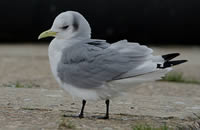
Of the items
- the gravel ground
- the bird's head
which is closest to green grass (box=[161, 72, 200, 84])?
the gravel ground

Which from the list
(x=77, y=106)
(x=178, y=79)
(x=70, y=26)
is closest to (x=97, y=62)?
(x=70, y=26)

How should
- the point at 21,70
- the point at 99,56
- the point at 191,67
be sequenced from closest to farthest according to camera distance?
the point at 99,56
the point at 21,70
the point at 191,67

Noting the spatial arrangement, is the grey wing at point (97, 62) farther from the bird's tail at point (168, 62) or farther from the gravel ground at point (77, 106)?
the gravel ground at point (77, 106)

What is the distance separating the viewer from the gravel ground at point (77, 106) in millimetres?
3850

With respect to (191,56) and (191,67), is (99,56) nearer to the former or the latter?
(191,67)

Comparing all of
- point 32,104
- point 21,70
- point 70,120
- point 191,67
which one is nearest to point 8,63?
point 21,70

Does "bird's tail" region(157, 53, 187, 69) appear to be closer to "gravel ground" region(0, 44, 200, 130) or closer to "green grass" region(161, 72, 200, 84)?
"gravel ground" region(0, 44, 200, 130)

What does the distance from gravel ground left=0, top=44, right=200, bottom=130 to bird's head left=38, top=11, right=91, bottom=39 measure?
663 mm

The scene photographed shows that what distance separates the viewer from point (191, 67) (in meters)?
8.64

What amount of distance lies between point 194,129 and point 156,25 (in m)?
6.76

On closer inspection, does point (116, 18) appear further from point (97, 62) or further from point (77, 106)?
point (97, 62)

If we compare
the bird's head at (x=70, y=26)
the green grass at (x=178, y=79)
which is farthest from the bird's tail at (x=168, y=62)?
the green grass at (x=178, y=79)

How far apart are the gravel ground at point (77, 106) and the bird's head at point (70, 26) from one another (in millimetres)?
663

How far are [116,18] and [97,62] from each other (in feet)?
21.8
